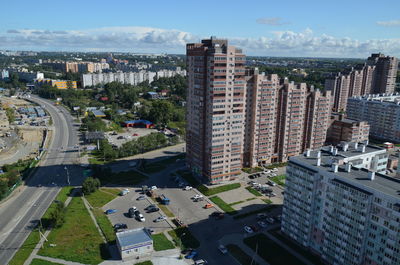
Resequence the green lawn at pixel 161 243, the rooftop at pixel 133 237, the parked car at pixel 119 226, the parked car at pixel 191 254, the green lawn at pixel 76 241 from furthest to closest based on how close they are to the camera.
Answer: the parked car at pixel 119 226, the green lawn at pixel 161 243, the rooftop at pixel 133 237, the parked car at pixel 191 254, the green lawn at pixel 76 241

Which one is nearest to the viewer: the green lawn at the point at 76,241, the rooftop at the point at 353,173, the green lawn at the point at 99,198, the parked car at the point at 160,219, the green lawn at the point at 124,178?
the rooftop at the point at 353,173

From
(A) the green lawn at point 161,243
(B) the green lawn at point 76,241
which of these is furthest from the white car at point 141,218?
(B) the green lawn at point 76,241

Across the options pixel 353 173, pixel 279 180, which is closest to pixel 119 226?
pixel 353 173

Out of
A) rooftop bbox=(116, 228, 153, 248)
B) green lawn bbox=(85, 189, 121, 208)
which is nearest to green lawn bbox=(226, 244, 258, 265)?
rooftop bbox=(116, 228, 153, 248)

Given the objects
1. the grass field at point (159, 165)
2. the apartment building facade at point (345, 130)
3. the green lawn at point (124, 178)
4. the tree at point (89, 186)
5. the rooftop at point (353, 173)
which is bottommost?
the green lawn at point (124, 178)

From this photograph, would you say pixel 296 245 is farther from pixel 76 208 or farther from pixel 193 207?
pixel 76 208

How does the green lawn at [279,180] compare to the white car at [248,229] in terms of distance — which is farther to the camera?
the green lawn at [279,180]

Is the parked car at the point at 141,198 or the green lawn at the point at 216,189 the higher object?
the green lawn at the point at 216,189

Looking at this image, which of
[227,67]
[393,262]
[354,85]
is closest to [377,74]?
[354,85]

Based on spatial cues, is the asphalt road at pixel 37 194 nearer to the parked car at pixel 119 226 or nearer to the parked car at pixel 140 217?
Result: the parked car at pixel 119 226
